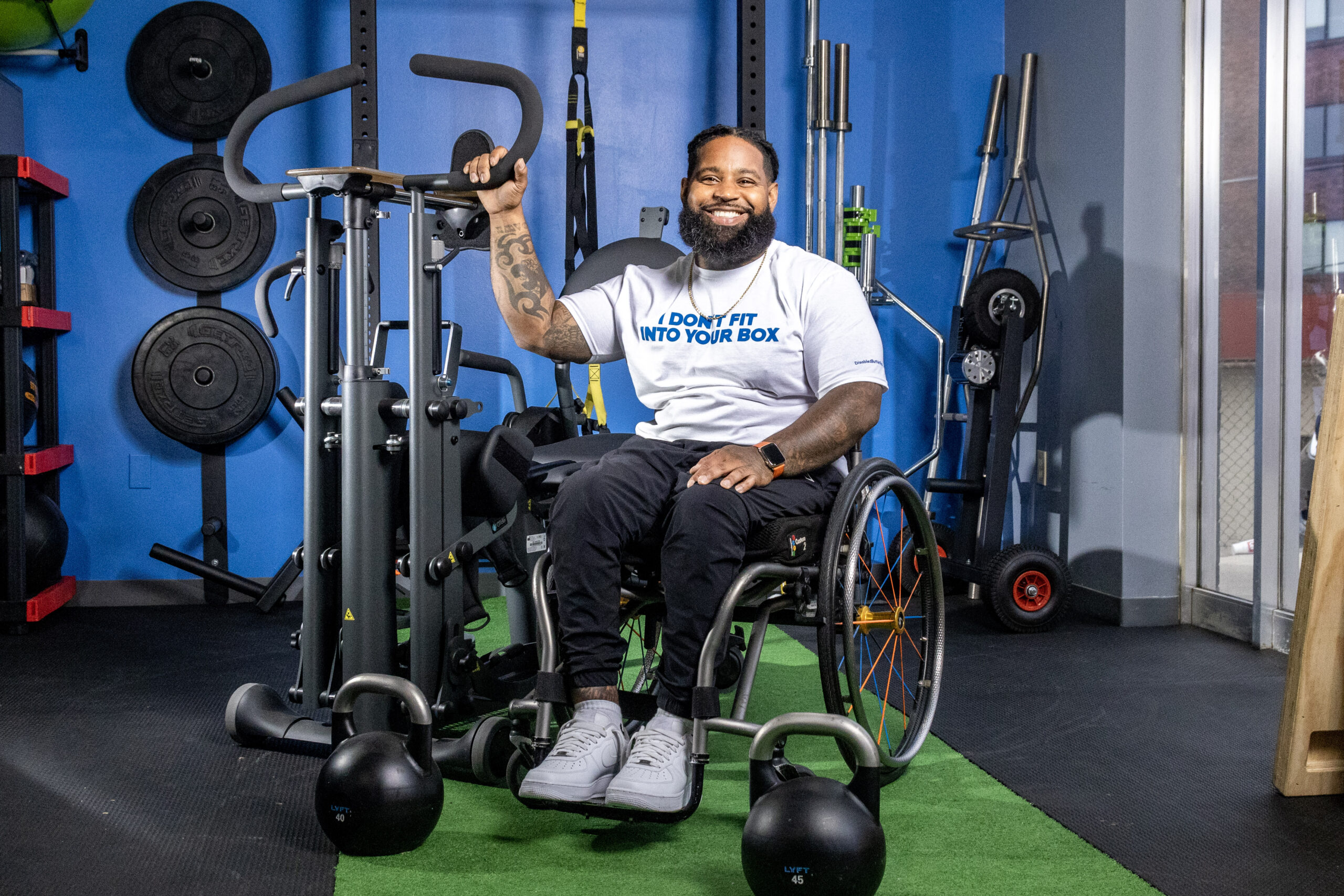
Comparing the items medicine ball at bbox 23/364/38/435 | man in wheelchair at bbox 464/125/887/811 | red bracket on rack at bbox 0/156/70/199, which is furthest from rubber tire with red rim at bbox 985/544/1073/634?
red bracket on rack at bbox 0/156/70/199

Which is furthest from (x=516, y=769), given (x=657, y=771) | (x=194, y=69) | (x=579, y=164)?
(x=194, y=69)

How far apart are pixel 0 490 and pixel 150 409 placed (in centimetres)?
54

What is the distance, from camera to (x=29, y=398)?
342cm

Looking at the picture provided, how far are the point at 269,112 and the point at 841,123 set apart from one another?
2271 mm

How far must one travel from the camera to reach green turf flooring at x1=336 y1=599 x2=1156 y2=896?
1.48 meters

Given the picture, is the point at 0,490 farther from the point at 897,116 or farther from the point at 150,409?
the point at 897,116

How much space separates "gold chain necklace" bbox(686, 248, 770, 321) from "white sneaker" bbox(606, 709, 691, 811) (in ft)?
2.46

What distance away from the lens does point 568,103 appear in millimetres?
3543

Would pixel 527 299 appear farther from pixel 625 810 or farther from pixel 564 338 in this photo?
pixel 625 810

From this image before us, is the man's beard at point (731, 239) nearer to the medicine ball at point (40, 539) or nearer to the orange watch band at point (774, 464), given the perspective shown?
the orange watch band at point (774, 464)

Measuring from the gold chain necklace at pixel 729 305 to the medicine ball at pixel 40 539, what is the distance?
7.91 ft

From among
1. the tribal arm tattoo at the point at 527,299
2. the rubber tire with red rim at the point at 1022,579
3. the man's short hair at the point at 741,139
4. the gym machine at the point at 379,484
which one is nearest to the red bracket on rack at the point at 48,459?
the gym machine at the point at 379,484

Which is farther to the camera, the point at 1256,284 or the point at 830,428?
the point at 1256,284

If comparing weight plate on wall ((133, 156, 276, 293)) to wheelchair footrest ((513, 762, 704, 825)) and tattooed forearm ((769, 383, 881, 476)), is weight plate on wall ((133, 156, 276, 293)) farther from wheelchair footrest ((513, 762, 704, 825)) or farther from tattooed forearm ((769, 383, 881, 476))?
wheelchair footrest ((513, 762, 704, 825))
